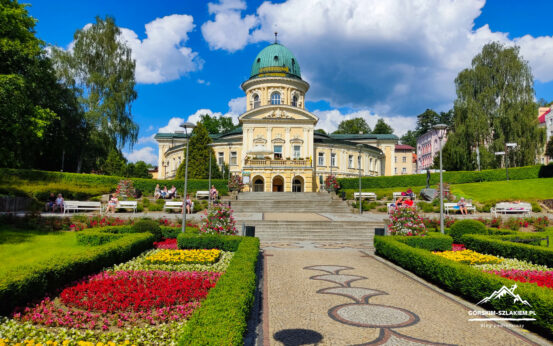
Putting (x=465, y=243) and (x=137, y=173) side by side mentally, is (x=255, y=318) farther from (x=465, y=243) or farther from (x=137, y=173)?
(x=137, y=173)

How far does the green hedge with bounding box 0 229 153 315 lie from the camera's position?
6.18 metres

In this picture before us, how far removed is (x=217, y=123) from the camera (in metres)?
80.4

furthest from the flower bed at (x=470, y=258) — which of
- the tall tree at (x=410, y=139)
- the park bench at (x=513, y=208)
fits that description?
the tall tree at (x=410, y=139)

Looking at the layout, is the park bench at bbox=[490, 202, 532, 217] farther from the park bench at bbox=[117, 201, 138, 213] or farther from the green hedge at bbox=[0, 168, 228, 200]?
the green hedge at bbox=[0, 168, 228, 200]

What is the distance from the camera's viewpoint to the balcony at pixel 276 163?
45219 mm

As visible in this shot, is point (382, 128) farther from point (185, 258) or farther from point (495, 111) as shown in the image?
point (185, 258)

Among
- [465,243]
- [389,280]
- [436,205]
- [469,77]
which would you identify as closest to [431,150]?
[469,77]

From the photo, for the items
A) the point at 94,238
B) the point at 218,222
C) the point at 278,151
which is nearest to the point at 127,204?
the point at 94,238

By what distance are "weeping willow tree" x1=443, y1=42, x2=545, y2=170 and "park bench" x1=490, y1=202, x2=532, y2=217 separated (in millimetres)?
16592

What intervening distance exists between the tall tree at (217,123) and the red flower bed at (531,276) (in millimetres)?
72371

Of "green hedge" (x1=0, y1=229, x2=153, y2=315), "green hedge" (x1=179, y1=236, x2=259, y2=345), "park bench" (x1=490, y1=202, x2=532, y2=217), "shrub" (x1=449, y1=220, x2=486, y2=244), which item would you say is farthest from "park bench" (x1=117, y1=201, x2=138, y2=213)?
"park bench" (x1=490, y1=202, x2=532, y2=217)

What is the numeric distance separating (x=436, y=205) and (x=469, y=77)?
66.1 ft

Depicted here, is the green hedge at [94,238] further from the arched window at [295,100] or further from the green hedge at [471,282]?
the arched window at [295,100]

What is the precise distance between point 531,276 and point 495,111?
37.3 metres
